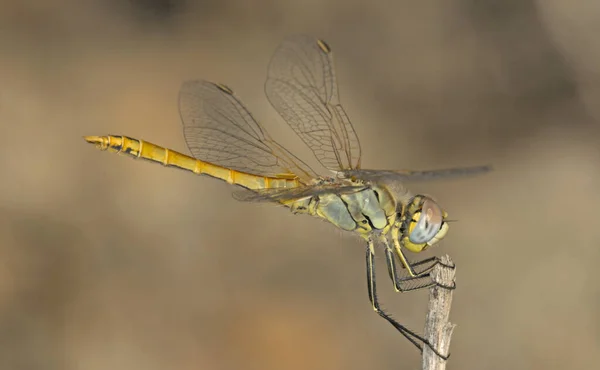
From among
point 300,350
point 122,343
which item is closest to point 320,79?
point 300,350

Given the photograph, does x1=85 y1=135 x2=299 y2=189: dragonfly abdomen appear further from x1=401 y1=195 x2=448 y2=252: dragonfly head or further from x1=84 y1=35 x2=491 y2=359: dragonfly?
x1=401 y1=195 x2=448 y2=252: dragonfly head

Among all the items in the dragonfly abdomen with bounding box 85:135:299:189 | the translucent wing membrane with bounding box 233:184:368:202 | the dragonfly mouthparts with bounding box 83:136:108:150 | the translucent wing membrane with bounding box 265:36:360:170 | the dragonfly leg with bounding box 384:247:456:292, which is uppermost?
the translucent wing membrane with bounding box 265:36:360:170

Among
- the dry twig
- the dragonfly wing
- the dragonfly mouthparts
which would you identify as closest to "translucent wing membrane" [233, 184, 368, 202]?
the dragonfly wing

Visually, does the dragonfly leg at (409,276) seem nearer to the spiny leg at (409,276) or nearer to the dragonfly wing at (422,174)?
the spiny leg at (409,276)

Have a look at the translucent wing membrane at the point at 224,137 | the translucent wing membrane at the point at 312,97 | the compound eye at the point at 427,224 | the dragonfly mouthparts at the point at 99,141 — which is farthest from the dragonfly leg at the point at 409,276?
the dragonfly mouthparts at the point at 99,141

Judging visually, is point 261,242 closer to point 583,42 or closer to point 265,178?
point 265,178
